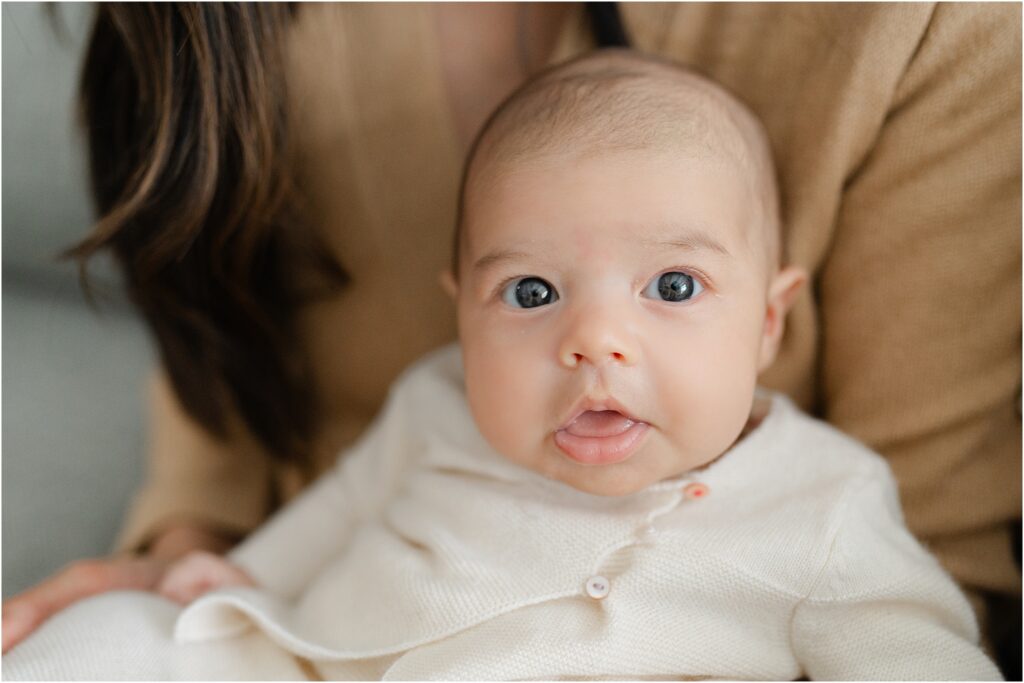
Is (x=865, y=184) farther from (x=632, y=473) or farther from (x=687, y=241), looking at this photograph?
(x=632, y=473)

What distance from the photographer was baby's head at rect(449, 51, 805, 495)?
2.64 feet

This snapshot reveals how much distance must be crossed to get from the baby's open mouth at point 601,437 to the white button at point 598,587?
0.11m

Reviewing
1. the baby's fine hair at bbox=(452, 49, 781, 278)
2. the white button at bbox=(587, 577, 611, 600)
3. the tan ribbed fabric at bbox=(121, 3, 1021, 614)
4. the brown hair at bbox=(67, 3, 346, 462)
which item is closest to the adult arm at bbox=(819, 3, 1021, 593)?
the tan ribbed fabric at bbox=(121, 3, 1021, 614)

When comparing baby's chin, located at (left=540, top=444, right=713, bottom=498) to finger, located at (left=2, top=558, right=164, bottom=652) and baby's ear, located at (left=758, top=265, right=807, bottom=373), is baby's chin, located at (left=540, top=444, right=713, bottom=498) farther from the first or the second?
finger, located at (left=2, top=558, right=164, bottom=652)

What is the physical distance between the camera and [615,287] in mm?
809

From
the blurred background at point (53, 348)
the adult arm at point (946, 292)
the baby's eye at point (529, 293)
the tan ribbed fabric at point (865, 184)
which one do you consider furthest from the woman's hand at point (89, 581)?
the adult arm at point (946, 292)

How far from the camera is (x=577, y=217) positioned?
810 mm

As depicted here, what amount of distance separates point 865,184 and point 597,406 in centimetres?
40

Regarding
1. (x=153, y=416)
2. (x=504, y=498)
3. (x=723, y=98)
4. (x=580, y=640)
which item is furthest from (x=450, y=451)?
(x=153, y=416)

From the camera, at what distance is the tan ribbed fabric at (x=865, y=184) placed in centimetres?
90

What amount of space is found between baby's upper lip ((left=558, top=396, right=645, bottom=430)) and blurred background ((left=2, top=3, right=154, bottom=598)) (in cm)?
70

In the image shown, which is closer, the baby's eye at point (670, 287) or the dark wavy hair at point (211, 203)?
the baby's eye at point (670, 287)

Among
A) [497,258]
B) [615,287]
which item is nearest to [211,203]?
[497,258]

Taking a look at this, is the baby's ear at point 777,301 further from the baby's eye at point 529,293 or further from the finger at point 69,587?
the finger at point 69,587
